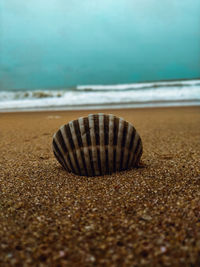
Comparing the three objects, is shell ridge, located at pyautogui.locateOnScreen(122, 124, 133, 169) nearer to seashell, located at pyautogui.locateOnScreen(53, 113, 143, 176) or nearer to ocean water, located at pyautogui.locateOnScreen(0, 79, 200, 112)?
seashell, located at pyautogui.locateOnScreen(53, 113, 143, 176)

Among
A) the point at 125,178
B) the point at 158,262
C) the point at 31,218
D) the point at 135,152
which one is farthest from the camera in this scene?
the point at 135,152

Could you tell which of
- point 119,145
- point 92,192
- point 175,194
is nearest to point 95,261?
point 92,192

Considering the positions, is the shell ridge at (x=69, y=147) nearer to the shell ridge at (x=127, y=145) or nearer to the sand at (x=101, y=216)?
the sand at (x=101, y=216)

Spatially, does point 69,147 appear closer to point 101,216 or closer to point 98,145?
point 98,145

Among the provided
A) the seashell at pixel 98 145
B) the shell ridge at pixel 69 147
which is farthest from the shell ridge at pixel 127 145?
the shell ridge at pixel 69 147

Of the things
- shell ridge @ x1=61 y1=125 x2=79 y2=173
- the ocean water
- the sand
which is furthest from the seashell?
the ocean water

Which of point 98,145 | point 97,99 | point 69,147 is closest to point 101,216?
point 98,145

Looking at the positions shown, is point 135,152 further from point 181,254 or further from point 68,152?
point 181,254
